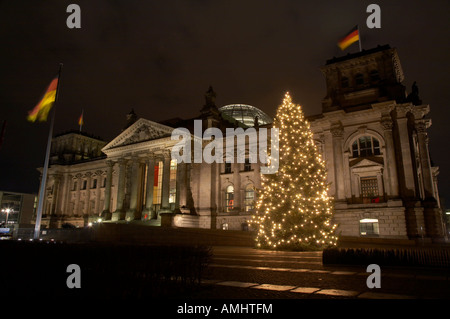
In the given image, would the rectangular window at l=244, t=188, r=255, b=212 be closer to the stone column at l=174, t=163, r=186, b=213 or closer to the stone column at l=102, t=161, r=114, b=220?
the stone column at l=174, t=163, r=186, b=213

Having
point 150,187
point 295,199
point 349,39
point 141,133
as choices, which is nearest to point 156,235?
point 295,199

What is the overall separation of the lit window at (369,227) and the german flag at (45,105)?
35.1 metres

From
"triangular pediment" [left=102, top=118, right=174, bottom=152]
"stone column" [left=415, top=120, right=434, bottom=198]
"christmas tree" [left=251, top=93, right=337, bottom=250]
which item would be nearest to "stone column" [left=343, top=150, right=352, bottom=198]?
"stone column" [left=415, top=120, right=434, bottom=198]

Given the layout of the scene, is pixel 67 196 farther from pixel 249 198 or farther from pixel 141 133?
pixel 249 198

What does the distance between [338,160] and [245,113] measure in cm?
3259

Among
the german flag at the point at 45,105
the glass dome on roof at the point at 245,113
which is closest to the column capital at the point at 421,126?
the glass dome on roof at the point at 245,113

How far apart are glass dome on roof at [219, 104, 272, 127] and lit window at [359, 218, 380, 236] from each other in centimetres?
3456

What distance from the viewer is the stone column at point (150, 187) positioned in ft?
167

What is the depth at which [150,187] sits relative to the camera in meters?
52.6

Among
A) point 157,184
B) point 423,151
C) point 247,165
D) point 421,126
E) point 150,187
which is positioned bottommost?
point 150,187

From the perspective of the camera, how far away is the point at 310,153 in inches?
911

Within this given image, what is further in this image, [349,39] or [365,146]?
[365,146]
